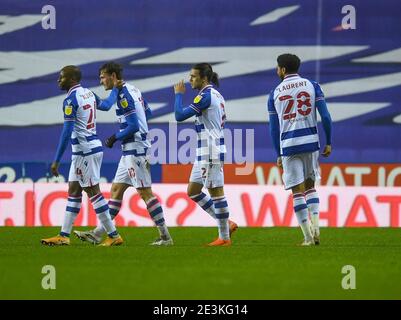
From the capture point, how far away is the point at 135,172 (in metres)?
10.9

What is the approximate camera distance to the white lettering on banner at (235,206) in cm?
1648

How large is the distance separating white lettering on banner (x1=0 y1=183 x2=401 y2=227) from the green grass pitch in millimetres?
3930

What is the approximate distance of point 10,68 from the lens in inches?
773

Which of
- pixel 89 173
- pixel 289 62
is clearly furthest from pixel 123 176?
pixel 289 62

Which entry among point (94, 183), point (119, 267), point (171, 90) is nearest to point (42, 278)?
point (119, 267)

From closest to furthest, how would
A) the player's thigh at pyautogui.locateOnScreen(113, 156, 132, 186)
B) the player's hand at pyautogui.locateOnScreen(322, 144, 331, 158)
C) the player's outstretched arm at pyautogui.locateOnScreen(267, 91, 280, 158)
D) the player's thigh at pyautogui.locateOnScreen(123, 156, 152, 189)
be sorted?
the player's hand at pyautogui.locateOnScreen(322, 144, 331, 158), the player's outstretched arm at pyautogui.locateOnScreen(267, 91, 280, 158), the player's thigh at pyautogui.locateOnScreen(123, 156, 152, 189), the player's thigh at pyautogui.locateOnScreen(113, 156, 132, 186)

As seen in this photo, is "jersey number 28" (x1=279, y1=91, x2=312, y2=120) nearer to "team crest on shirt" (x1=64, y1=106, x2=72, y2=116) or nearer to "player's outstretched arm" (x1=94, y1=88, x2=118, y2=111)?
"player's outstretched arm" (x1=94, y1=88, x2=118, y2=111)

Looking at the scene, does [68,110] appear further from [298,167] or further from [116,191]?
[298,167]

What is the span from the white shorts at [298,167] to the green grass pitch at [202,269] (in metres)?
0.70

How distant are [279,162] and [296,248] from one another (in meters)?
0.90

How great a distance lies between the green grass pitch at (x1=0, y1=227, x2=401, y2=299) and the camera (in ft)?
23.7

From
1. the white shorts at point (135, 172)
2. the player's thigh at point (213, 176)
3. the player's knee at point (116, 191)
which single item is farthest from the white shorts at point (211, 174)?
the player's knee at point (116, 191)

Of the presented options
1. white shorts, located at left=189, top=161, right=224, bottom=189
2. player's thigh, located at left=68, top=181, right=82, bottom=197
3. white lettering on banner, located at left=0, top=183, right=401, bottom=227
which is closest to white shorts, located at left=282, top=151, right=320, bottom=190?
white shorts, located at left=189, top=161, right=224, bottom=189

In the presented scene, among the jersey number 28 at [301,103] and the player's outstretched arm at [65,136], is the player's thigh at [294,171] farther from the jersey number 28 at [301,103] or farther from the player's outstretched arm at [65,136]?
the player's outstretched arm at [65,136]
